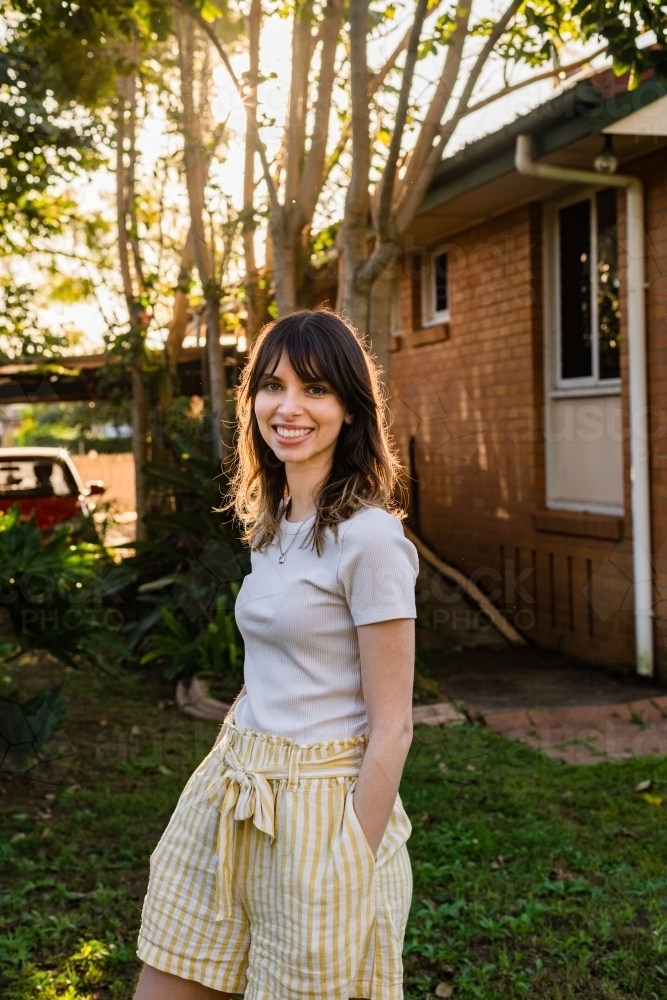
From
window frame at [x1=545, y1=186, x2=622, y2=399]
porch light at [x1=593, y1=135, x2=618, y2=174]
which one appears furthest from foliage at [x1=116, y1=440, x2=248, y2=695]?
porch light at [x1=593, y1=135, x2=618, y2=174]

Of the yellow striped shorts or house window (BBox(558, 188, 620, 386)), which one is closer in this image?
the yellow striped shorts

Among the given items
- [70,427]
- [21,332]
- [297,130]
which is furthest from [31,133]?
[70,427]

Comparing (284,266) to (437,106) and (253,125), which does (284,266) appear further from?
(437,106)

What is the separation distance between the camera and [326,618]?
1.86 metres

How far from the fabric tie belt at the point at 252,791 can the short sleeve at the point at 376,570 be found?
0.25 meters

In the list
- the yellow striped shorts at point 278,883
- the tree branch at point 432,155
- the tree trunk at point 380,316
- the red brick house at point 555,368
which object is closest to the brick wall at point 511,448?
the red brick house at point 555,368

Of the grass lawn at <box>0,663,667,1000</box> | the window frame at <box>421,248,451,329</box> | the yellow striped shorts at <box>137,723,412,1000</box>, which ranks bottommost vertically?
the grass lawn at <box>0,663,667,1000</box>

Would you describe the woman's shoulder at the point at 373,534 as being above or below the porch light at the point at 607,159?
below

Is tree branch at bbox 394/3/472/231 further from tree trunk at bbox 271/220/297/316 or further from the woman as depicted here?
the woman

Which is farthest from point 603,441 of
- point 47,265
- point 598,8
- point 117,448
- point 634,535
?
point 117,448

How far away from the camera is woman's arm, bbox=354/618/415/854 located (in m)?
1.79

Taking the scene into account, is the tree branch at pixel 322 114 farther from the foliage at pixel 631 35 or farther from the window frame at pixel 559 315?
the foliage at pixel 631 35

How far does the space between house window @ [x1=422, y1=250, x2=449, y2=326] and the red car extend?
4240mm

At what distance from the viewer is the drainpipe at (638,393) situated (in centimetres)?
699
